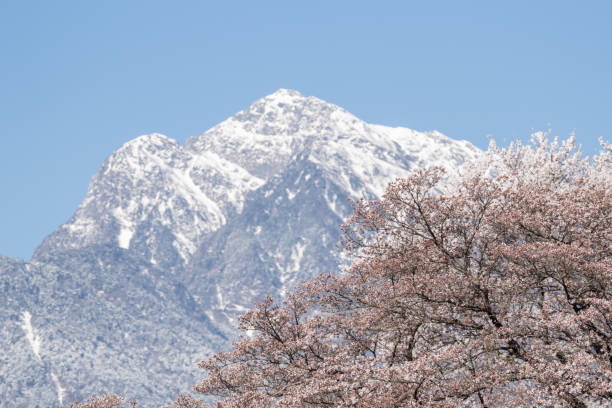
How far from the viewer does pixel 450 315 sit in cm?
2777

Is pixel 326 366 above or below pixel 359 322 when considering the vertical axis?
below

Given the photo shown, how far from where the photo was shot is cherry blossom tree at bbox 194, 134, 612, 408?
77.9 ft

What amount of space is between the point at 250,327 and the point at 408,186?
1024cm

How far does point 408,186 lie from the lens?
27.6 metres

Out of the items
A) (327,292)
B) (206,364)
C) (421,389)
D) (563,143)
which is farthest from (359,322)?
(563,143)

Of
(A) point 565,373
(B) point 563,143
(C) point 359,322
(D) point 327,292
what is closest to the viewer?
(A) point 565,373

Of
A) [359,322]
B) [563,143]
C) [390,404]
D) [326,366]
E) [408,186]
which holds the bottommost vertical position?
[390,404]

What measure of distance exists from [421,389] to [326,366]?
3.66m

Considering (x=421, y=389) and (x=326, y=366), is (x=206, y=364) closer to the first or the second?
(x=326, y=366)

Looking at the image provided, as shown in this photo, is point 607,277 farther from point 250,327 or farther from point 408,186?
point 250,327

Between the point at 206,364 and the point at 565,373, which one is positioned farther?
the point at 206,364

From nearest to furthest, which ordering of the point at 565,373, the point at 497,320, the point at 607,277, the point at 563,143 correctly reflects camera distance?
the point at 565,373, the point at 607,277, the point at 497,320, the point at 563,143

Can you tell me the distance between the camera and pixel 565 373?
74.2 feet

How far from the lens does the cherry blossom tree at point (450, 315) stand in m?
23.8
